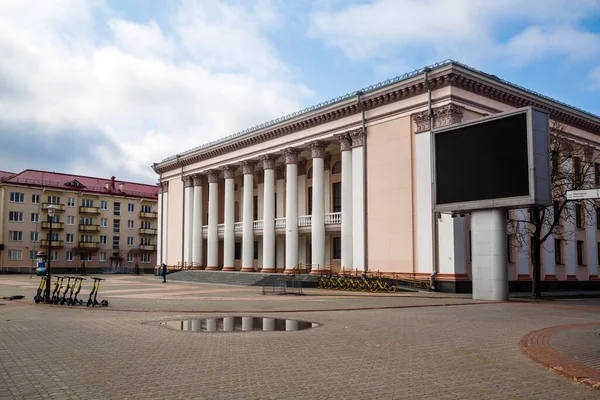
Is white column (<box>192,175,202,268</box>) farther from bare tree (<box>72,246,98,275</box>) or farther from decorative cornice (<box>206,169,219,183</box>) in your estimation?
bare tree (<box>72,246,98,275</box>)

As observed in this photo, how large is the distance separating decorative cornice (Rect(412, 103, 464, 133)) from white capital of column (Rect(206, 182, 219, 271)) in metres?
26.3

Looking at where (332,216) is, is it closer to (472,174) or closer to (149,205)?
(472,174)

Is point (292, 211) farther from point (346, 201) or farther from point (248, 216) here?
point (248, 216)

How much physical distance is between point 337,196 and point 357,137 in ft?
23.9

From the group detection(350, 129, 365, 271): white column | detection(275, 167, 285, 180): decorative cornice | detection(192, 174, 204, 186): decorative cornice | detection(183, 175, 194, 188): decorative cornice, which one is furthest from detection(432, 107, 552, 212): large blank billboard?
detection(183, 175, 194, 188): decorative cornice

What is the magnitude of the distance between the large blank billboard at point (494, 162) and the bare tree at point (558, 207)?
Result: 1717mm

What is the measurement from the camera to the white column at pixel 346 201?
1539 inches

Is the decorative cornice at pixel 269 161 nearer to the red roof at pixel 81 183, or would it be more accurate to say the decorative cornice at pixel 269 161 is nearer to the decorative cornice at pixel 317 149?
the decorative cornice at pixel 317 149

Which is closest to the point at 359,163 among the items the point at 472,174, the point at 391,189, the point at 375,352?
the point at 391,189

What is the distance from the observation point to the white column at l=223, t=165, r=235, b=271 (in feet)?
171

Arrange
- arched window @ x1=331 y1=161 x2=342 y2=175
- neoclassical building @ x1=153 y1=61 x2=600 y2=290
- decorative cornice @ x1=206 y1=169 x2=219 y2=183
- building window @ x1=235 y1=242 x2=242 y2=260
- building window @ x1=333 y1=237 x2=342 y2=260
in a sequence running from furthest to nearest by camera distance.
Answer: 1. building window @ x1=235 y1=242 x2=242 y2=260
2. decorative cornice @ x1=206 y1=169 x2=219 y2=183
3. arched window @ x1=331 y1=161 x2=342 y2=175
4. building window @ x1=333 y1=237 x2=342 y2=260
5. neoclassical building @ x1=153 y1=61 x2=600 y2=290

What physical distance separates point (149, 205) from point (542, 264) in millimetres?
66622

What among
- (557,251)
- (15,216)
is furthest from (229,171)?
(15,216)

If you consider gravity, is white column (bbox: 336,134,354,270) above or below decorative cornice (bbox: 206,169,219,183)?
below
